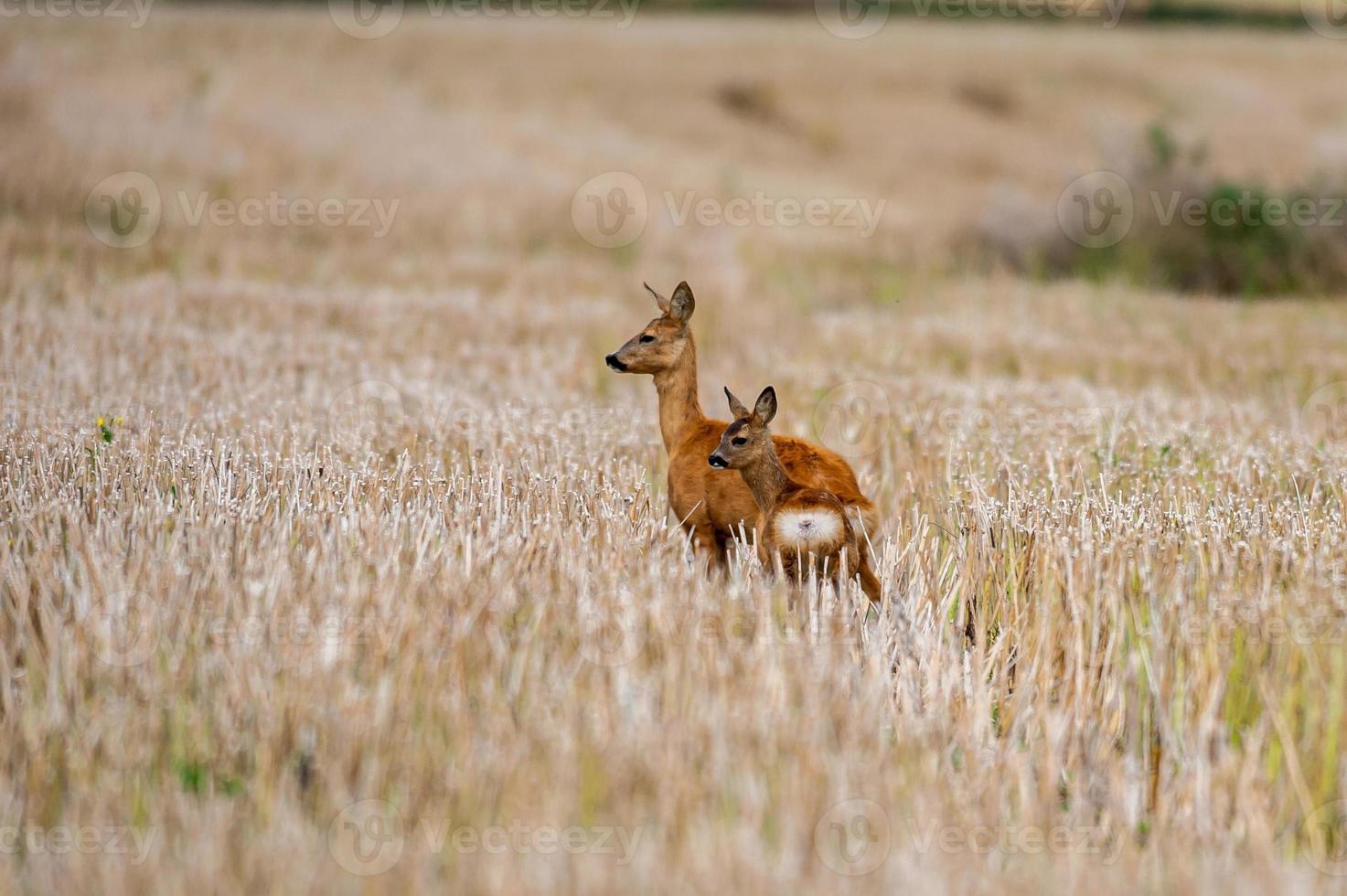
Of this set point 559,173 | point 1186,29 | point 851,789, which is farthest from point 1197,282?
point 1186,29

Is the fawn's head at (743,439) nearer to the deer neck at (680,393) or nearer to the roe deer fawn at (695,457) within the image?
the roe deer fawn at (695,457)

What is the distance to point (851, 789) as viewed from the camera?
329 centimetres

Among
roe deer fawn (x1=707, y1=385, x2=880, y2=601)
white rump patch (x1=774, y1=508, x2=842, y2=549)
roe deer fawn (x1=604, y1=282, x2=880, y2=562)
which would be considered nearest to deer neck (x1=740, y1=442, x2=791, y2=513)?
roe deer fawn (x1=707, y1=385, x2=880, y2=601)

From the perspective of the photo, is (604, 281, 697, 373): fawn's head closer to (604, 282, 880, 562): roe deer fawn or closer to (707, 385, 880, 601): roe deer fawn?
(604, 282, 880, 562): roe deer fawn

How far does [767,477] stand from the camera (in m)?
5.06

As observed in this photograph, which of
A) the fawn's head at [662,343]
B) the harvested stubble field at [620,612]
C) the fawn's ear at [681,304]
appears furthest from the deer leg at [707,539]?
the fawn's ear at [681,304]

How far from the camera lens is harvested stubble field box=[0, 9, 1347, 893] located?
3174 millimetres

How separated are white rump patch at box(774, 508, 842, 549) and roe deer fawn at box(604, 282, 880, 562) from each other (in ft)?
0.73

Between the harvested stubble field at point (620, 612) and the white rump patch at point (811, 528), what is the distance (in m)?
0.23

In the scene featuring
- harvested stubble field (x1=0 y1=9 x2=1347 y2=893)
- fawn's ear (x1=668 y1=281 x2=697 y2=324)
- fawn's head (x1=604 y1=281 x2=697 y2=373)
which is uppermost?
fawn's ear (x1=668 y1=281 x2=697 y2=324)

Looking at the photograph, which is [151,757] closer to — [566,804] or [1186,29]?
[566,804]

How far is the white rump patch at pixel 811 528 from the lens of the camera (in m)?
4.73

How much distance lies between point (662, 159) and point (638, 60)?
7.53 metres

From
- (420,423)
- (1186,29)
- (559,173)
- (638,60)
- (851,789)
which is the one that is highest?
(1186,29)
